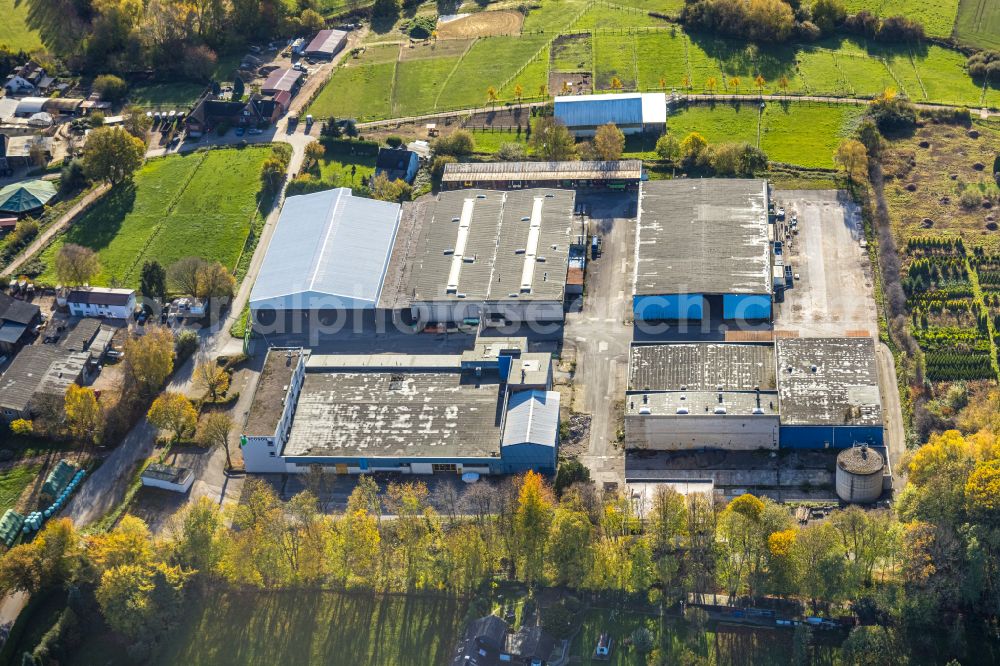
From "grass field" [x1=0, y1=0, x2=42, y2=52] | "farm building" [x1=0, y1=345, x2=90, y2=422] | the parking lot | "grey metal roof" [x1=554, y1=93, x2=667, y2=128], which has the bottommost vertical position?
the parking lot

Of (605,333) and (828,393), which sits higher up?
(828,393)

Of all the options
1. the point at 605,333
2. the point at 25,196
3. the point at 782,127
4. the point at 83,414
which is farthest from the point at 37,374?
the point at 782,127

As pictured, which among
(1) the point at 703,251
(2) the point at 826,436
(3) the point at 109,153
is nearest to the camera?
(2) the point at 826,436

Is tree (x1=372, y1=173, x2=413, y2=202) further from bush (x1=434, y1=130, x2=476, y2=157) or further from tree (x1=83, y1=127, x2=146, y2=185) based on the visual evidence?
tree (x1=83, y1=127, x2=146, y2=185)

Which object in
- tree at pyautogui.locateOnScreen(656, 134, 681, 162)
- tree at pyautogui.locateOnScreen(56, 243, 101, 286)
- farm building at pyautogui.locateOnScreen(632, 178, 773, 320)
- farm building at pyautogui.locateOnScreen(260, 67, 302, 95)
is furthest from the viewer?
farm building at pyautogui.locateOnScreen(260, 67, 302, 95)

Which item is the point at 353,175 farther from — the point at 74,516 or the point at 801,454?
the point at 801,454

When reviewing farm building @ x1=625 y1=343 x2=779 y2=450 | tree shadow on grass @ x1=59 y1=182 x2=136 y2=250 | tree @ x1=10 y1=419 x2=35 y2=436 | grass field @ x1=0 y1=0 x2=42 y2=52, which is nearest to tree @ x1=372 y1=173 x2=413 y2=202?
tree shadow on grass @ x1=59 y1=182 x2=136 y2=250

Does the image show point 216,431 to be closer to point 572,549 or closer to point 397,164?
point 572,549
